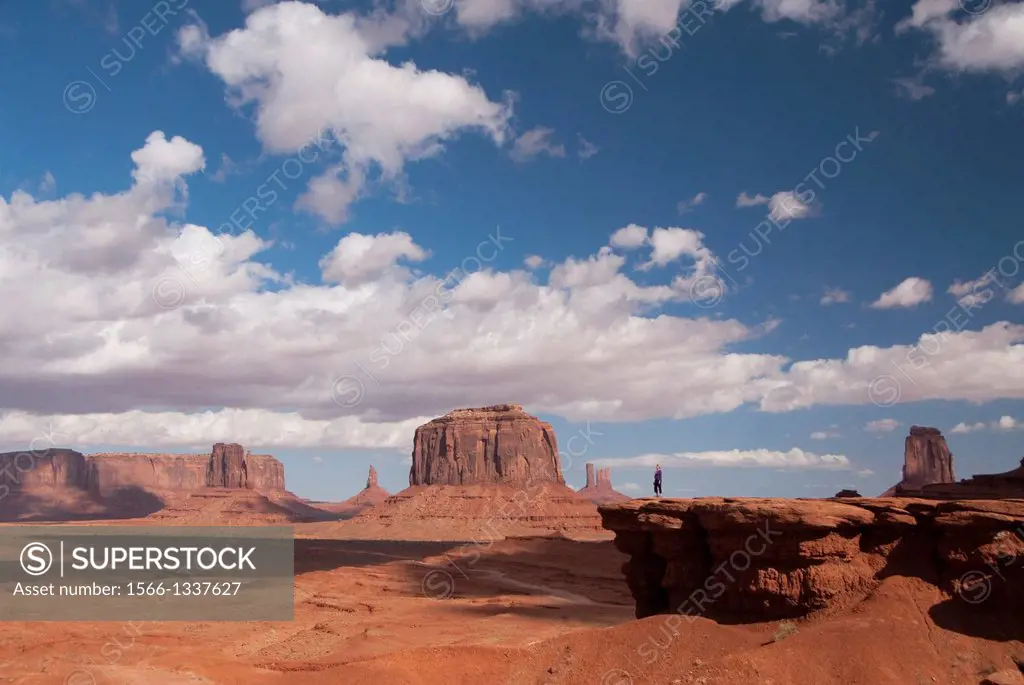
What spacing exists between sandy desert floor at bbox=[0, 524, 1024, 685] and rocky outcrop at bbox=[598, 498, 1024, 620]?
1.54ft

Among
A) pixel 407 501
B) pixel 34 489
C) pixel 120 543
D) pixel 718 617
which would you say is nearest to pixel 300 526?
pixel 407 501

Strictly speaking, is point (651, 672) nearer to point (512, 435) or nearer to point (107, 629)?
point (107, 629)

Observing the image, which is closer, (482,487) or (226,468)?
(482,487)

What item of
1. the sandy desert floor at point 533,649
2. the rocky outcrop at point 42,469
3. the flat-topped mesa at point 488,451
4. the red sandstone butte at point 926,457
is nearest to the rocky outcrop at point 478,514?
the flat-topped mesa at point 488,451

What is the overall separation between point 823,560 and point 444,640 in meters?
13.6

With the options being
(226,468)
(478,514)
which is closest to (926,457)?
(478,514)

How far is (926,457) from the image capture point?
109 m

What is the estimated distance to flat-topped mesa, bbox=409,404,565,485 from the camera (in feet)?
452

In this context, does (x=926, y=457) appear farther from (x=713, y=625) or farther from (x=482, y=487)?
(x=713, y=625)

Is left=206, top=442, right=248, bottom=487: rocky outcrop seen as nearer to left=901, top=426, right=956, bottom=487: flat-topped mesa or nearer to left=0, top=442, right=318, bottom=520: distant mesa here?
left=0, top=442, right=318, bottom=520: distant mesa

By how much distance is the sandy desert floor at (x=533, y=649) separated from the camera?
48.0 ft

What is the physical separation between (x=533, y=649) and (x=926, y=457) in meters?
110

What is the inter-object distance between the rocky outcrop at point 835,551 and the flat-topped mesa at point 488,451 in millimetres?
117900
